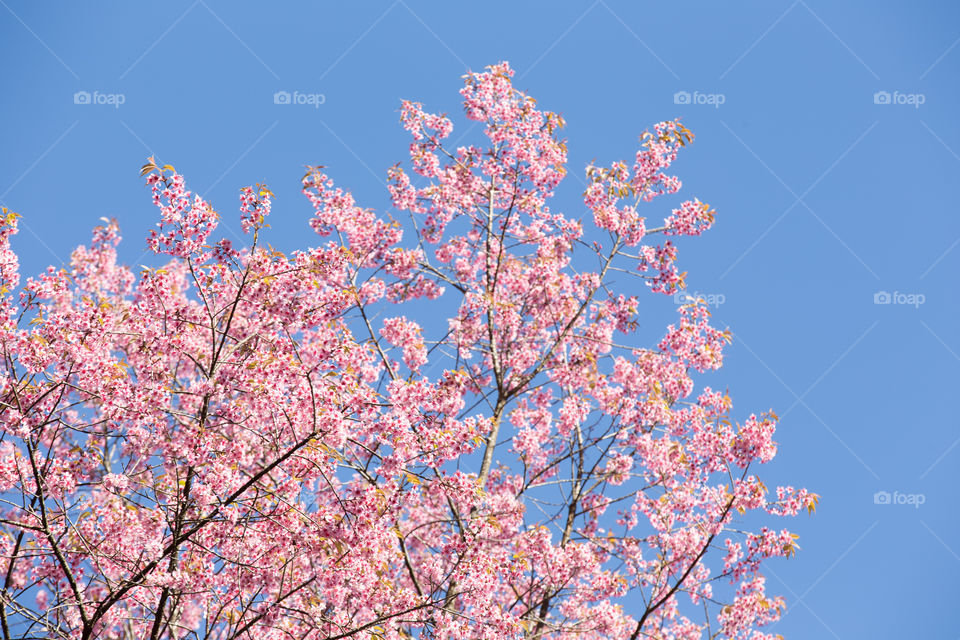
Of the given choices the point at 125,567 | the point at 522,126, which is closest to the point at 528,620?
the point at 125,567

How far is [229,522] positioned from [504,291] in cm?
638

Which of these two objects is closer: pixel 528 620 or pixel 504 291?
pixel 528 620

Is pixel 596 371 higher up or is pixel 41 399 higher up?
pixel 596 371

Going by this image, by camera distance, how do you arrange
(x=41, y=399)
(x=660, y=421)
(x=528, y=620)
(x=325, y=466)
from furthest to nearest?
(x=660, y=421) → (x=528, y=620) → (x=325, y=466) → (x=41, y=399)

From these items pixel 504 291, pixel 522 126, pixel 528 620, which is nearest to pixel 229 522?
pixel 528 620

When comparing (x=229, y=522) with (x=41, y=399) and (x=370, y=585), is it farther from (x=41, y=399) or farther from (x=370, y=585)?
(x=41, y=399)

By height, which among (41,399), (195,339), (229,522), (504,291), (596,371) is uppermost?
(504,291)

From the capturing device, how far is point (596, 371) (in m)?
12.1

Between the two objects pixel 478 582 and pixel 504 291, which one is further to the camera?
pixel 504 291

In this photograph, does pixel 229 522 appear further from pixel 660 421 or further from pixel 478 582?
pixel 660 421

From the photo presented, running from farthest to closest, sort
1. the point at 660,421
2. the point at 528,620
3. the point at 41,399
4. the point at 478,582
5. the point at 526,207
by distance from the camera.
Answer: the point at 526,207
the point at 660,421
the point at 528,620
the point at 478,582
the point at 41,399

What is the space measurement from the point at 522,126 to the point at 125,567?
8157 millimetres

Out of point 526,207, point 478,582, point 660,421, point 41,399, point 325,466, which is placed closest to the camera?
point 41,399

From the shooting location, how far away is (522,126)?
12.0 meters
